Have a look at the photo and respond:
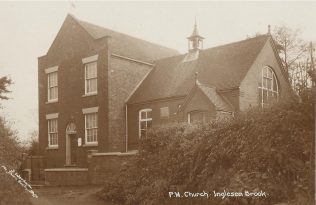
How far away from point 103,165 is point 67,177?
2.97 meters

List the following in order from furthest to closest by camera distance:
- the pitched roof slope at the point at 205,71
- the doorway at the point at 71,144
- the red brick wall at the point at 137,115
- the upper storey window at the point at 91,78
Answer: the doorway at the point at 71,144 → the upper storey window at the point at 91,78 → the red brick wall at the point at 137,115 → the pitched roof slope at the point at 205,71

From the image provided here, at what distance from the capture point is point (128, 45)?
29.9 metres

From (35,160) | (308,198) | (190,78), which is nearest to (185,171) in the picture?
(308,198)

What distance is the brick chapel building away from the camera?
2334 cm

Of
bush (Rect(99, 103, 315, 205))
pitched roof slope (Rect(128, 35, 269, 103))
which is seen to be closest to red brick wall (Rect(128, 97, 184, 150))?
pitched roof slope (Rect(128, 35, 269, 103))

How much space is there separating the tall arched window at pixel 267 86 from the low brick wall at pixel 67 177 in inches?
433

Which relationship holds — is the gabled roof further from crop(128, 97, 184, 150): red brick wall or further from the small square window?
the small square window

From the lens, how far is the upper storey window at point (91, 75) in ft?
90.1

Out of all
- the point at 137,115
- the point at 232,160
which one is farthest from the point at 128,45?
the point at 232,160

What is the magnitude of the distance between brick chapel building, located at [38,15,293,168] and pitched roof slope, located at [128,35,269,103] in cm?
7

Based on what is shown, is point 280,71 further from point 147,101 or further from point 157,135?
point 157,135

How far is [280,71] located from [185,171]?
15.7m

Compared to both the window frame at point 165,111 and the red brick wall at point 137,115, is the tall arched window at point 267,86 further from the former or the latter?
the window frame at point 165,111

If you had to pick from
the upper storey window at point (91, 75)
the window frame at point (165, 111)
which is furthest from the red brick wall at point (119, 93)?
the window frame at point (165, 111)
